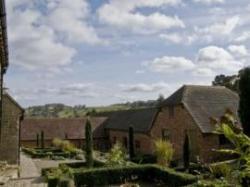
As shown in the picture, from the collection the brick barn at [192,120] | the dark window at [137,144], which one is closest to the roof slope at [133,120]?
the brick barn at [192,120]

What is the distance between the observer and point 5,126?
2595cm

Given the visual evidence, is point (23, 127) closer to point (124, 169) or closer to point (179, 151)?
point (179, 151)

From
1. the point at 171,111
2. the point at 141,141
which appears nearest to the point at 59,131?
the point at 141,141

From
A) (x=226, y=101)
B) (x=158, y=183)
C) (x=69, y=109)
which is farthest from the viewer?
(x=69, y=109)

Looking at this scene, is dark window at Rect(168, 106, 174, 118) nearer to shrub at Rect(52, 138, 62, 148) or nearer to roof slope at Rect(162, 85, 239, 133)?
roof slope at Rect(162, 85, 239, 133)

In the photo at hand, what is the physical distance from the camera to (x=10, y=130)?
26094 millimetres

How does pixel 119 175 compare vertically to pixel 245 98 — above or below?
below

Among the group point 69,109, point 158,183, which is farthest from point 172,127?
point 69,109

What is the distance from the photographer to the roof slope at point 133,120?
45.2 m

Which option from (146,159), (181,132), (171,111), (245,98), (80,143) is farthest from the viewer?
(80,143)

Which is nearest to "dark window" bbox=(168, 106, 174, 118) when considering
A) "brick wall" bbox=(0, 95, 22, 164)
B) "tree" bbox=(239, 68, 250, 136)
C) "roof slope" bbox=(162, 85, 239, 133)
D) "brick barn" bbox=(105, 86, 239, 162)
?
"brick barn" bbox=(105, 86, 239, 162)

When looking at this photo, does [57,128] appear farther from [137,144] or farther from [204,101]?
[204,101]

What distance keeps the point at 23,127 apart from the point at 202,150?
29.9m

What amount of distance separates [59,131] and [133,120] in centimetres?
1102
